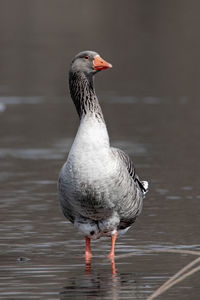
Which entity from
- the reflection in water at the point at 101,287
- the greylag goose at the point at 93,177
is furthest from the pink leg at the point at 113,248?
the reflection in water at the point at 101,287

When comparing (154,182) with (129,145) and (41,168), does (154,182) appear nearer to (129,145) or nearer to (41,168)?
(41,168)

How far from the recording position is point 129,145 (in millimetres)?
17938

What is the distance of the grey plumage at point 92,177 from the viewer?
368 inches

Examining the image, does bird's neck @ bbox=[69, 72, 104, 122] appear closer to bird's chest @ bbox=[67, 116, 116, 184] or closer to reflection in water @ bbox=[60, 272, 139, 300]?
bird's chest @ bbox=[67, 116, 116, 184]

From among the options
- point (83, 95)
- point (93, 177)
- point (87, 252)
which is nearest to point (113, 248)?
point (87, 252)

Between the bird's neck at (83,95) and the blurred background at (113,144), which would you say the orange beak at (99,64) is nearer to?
the bird's neck at (83,95)

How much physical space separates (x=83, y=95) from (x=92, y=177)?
3.43ft

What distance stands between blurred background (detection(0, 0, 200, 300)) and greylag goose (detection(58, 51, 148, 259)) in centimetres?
44

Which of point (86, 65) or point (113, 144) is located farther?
point (113, 144)

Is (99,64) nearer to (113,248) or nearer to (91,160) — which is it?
(91,160)

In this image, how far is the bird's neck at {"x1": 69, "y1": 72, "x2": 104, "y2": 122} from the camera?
9.79m

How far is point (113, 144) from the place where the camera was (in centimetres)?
1800

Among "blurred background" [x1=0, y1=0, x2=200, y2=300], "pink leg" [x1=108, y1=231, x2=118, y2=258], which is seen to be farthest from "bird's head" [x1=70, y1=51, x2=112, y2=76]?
"blurred background" [x1=0, y1=0, x2=200, y2=300]

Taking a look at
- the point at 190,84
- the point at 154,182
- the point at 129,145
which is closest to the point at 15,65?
the point at 190,84
